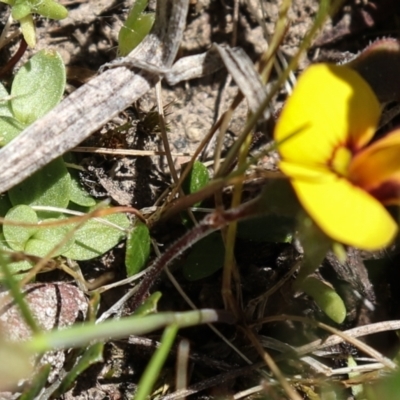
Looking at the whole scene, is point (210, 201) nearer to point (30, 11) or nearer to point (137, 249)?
point (137, 249)

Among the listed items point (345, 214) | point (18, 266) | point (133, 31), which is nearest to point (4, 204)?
point (18, 266)

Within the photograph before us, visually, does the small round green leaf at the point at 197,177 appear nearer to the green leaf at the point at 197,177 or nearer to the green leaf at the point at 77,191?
the green leaf at the point at 197,177

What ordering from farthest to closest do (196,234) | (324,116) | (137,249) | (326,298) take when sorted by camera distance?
(137,249) < (326,298) < (196,234) < (324,116)

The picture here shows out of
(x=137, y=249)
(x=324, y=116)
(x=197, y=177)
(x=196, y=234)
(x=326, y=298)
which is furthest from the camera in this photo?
(x=197, y=177)

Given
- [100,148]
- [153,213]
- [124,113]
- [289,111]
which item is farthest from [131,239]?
[289,111]

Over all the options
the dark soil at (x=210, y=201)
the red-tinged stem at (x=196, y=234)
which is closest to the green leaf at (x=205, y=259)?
the dark soil at (x=210, y=201)

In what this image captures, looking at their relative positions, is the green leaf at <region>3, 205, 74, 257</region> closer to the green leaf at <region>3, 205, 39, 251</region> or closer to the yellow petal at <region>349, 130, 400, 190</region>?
the green leaf at <region>3, 205, 39, 251</region>

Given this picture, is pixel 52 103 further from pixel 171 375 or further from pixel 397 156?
pixel 397 156
